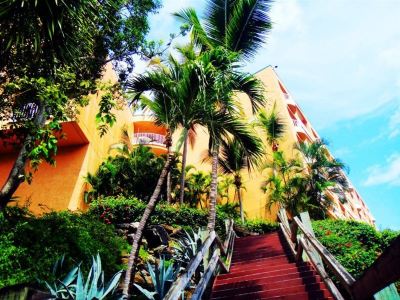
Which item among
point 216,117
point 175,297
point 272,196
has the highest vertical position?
point 272,196

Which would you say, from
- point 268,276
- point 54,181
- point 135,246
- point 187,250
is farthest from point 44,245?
point 54,181

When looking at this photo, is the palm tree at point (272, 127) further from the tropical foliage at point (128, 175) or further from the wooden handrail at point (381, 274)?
the wooden handrail at point (381, 274)

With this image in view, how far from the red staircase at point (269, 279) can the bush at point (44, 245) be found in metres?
2.97

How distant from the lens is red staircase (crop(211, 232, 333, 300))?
5.15 meters

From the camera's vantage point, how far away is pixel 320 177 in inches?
825

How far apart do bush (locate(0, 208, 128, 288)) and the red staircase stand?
9.75 ft

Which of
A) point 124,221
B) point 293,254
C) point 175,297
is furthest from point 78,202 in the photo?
point 175,297

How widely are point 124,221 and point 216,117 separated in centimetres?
852

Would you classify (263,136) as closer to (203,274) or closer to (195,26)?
(195,26)

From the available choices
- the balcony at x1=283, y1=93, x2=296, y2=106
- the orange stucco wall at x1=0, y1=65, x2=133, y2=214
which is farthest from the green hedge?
the balcony at x1=283, y1=93, x2=296, y2=106

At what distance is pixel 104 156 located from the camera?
1958 cm

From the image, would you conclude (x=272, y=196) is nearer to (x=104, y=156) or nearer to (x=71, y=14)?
(x=104, y=156)

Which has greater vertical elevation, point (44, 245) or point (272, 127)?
point (272, 127)

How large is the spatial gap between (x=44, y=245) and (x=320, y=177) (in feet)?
57.3
